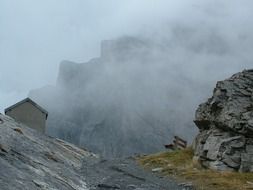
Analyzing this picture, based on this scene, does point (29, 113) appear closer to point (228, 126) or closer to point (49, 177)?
point (228, 126)

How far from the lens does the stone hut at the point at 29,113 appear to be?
6731 cm

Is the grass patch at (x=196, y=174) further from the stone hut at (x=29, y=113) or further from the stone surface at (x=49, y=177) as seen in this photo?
the stone hut at (x=29, y=113)

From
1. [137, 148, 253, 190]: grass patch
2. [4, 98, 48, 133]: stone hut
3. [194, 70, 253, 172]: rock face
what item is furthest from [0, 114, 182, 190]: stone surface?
[4, 98, 48, 133]: stone hut

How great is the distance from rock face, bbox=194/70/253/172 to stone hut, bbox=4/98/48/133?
Answer: 2435 cm

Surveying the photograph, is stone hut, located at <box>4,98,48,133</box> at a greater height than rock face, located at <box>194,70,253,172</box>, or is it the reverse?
rock face, located at <box>194,70,253,172</box>

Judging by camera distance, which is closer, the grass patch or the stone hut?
the grass patch

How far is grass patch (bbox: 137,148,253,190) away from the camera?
108 ft

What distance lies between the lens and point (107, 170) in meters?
39.2

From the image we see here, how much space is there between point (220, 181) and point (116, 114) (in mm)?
164266

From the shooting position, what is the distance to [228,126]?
158 feet

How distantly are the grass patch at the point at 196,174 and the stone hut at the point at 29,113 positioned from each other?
20.9 m

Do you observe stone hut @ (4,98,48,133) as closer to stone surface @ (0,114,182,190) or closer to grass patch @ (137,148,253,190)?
grass patch @ (137,148,253,190)

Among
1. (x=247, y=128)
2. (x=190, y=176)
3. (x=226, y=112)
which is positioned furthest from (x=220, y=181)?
(x=226, y=112)

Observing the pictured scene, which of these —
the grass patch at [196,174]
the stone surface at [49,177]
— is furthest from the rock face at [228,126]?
the stone surface at [49,177]
